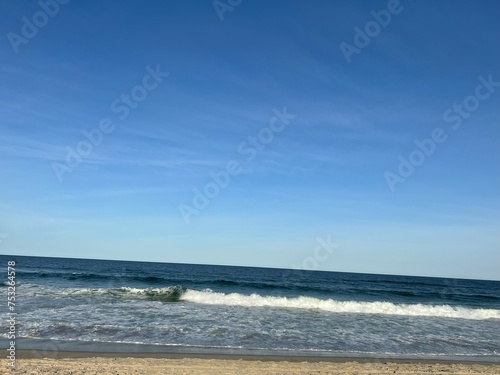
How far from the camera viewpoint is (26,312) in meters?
16.5

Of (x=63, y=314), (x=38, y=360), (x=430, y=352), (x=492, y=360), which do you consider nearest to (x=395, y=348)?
(x=430, y=352)

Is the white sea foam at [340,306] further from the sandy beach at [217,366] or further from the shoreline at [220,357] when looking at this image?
the sandy beach at [217,366]

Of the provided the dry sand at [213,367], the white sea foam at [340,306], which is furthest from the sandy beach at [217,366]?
the white sea foam at [340,306]

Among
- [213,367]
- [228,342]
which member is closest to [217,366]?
[213,367]

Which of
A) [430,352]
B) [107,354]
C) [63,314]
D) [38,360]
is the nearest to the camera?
[38,360]

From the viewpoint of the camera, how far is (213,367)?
376 inches

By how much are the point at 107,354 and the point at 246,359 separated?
12.2ft

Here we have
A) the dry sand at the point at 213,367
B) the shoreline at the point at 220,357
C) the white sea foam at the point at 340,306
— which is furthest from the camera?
the white sea foam at the point at 340,306

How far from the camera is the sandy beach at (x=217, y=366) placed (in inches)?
351

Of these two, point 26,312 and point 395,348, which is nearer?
point 395,348

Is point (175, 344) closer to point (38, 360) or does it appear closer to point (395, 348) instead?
point (38, 360)

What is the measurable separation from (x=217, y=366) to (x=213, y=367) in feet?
0.47

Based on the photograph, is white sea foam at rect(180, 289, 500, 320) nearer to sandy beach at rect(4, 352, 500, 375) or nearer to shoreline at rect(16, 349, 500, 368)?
shoreline at rect(16, 349, 500, 368)

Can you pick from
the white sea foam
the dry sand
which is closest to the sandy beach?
the dry sand
